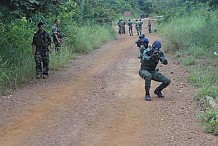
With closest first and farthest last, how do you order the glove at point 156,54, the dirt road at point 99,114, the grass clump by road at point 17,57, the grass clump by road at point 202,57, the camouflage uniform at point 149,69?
1. the dirt road at point 99,114
2. the grass clump by road at point 202,57
3. the glove at point 156,54
4. the camouflage uniform at point 149,69
5. the grass clump by road at point 17,57

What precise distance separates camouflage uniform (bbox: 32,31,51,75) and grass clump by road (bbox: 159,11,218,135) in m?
4.28

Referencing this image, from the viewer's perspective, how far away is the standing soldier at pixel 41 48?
12.6 metres

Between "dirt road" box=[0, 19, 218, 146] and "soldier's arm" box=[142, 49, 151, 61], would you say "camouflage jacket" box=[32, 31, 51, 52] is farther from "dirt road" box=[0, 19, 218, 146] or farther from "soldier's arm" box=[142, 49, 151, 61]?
"soldier's arm" box=[142, 49, 151, 61]

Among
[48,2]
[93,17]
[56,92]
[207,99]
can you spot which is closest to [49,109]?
[56,92]

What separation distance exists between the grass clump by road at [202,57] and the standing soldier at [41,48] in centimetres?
428

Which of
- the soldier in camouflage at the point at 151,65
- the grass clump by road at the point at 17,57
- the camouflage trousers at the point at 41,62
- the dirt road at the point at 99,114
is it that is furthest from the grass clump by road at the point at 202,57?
the grass clump by road at the point at 17,57

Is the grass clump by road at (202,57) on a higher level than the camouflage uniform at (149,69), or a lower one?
lower

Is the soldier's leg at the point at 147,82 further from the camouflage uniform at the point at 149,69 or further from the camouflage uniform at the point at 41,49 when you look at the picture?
the camouflage uniform at the point at 41,49

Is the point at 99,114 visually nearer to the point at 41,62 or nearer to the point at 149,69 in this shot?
the point at 149,69

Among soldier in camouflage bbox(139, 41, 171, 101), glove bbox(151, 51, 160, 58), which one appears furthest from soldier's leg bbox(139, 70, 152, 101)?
glove bbox(151, 51, 160, 58)

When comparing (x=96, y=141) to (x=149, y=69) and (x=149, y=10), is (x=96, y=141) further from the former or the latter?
(x=149, y=10)

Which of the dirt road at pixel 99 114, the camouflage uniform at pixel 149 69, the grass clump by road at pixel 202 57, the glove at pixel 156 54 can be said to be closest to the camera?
the dirt road at pixel 99 114

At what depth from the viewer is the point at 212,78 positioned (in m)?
11.4

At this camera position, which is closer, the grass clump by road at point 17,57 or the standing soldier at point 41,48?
the grass clump by road at point 17,57
